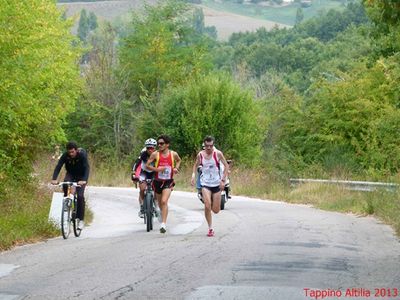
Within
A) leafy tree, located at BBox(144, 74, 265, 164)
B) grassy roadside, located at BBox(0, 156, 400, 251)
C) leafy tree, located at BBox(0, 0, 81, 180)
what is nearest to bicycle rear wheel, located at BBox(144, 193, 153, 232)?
grassy roadside, located at BBox(0, 156, 400, 251)

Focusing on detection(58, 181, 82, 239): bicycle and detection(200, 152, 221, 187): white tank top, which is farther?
detection(200, 152, 221, 187): white tank top

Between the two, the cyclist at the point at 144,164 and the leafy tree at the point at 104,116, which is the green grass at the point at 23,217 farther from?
the leafy tree at the point at 104,116

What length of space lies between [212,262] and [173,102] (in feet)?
130

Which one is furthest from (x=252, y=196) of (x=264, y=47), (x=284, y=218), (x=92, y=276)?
(x=264, y=47)

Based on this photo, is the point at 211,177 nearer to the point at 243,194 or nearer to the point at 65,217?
the point at 65,217

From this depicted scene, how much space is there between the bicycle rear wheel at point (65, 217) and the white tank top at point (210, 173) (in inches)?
104

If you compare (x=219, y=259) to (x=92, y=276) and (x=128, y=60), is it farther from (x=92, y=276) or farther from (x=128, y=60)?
(x=128, y=60)

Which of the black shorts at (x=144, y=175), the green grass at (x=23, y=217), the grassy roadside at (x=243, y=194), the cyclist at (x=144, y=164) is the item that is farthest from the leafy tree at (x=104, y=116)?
the black shorts at (x=144, y=175)

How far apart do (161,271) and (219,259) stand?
1.57m

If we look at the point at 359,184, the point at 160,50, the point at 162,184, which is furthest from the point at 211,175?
the point at 160,50

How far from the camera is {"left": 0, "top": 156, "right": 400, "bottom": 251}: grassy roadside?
18.5m

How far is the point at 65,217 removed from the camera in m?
18.3

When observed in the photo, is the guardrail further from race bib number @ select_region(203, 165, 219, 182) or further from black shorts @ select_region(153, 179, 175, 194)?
race bib number @ select_region(203, 165, 219, 182)

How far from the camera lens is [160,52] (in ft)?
221
